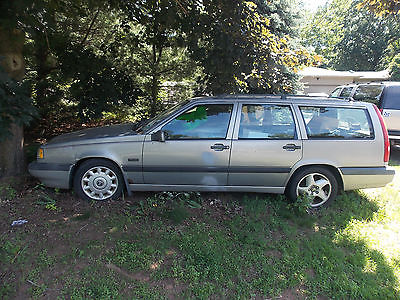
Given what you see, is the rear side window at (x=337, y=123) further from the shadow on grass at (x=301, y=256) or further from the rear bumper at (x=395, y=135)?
the rear bumper at (x=395, y=135)

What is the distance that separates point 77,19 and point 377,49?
30550mm

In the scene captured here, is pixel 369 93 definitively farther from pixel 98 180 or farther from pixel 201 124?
pixel 98 180

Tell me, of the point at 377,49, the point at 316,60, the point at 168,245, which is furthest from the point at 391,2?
the point at 377,49

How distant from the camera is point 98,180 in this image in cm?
385

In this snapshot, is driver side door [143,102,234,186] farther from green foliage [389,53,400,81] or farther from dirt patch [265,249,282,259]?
green foliage [389,53,400,81]

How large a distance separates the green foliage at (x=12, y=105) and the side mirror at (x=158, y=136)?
1444 millimetres

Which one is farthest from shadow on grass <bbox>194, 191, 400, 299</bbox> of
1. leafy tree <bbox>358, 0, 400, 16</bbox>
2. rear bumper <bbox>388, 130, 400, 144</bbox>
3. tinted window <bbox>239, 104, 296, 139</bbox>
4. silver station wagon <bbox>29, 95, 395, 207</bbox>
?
leafy tree <bbox>358, 0, 400, 16</bbox>

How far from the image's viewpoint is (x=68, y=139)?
4.00 m

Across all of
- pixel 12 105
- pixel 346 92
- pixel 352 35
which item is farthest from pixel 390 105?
pixel 352 35

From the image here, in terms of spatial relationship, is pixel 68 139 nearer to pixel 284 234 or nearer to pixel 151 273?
pixel 151 273

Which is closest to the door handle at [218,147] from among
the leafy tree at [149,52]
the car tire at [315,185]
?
the car tire at [315,185]

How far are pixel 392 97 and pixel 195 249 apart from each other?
7035 mm

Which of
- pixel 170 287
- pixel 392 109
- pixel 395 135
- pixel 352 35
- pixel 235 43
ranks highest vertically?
pixel 352 35

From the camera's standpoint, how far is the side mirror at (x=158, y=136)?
3.72 m
